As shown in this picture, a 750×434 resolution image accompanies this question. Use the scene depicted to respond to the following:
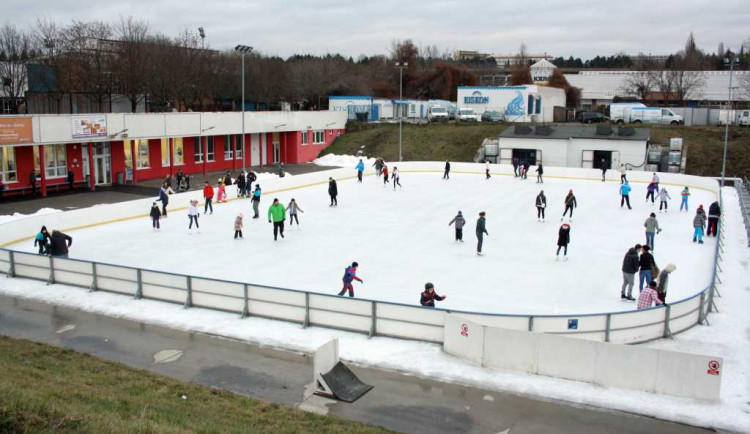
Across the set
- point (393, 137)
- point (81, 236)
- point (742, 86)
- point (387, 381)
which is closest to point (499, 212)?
point (81, 236)

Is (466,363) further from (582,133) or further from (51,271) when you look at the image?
(582,133)

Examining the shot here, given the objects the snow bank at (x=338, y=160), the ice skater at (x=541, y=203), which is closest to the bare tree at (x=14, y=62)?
the snow bank at (x=338, y=160)

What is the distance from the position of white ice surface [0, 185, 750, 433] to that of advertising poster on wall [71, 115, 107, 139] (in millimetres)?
18326

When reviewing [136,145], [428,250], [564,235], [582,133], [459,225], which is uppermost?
[582,133]

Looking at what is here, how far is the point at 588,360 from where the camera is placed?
10289 millimetres

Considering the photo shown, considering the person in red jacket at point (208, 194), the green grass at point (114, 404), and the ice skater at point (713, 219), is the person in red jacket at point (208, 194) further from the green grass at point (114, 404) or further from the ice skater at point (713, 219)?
the ice skater at point (713, 219)

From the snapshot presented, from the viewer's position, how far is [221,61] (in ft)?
213

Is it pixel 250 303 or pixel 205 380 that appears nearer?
pixel 205 380

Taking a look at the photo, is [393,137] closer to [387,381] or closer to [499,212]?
[499,212]

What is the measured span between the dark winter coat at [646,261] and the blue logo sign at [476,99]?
167 feet

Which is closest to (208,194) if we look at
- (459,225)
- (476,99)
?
(459,225)

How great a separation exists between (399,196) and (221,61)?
131 ft

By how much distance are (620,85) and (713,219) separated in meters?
71.9

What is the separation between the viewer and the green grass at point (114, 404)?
685 centimetres
